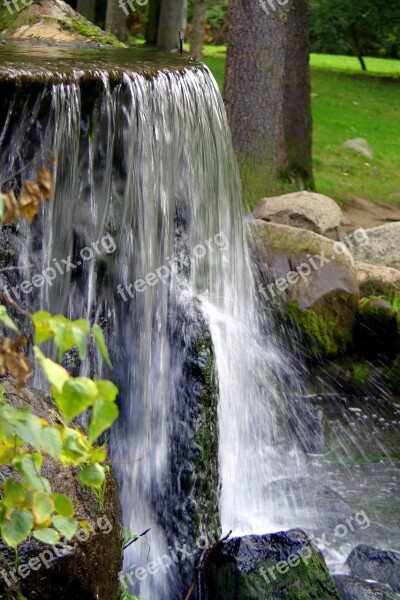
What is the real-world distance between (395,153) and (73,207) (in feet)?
37.9

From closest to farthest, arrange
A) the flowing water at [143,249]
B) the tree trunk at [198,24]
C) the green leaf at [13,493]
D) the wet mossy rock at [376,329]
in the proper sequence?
1. the green leaf at [13,493]
2. the flowing water at [143,249]
3. the wet mossy rock at [376,329]
4. the tree trunk at [198,24]

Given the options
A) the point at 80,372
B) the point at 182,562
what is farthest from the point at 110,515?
the point at 80,372

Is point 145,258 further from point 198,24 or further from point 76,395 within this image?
point 198,24

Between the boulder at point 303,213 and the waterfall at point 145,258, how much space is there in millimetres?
2437

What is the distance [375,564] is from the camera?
509 centimetres

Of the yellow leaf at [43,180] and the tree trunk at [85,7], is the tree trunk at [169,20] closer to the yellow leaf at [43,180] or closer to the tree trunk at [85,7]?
the tree trunk at [85,7]

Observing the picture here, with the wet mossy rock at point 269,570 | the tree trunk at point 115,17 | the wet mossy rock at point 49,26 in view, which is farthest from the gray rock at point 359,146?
the wet mossy rock at point 269,570

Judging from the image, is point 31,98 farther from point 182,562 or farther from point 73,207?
point 182,562

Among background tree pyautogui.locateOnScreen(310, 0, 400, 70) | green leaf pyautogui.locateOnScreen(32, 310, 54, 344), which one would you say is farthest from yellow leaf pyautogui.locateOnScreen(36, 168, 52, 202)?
background tree pyautogui.locateOnScreen(310, 0, 400, 70)

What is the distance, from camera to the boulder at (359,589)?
4770 millimetres

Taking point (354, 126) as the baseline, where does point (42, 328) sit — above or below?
above

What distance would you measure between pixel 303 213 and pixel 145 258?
12.4 ft

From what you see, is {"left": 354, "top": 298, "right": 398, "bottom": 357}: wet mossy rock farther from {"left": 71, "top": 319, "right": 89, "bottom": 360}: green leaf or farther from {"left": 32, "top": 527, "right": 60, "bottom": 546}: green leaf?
{"left": 71, "top": 319, "right": 89, "bottom": 360}: green leaf

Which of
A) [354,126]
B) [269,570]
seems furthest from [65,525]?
[354,126]
